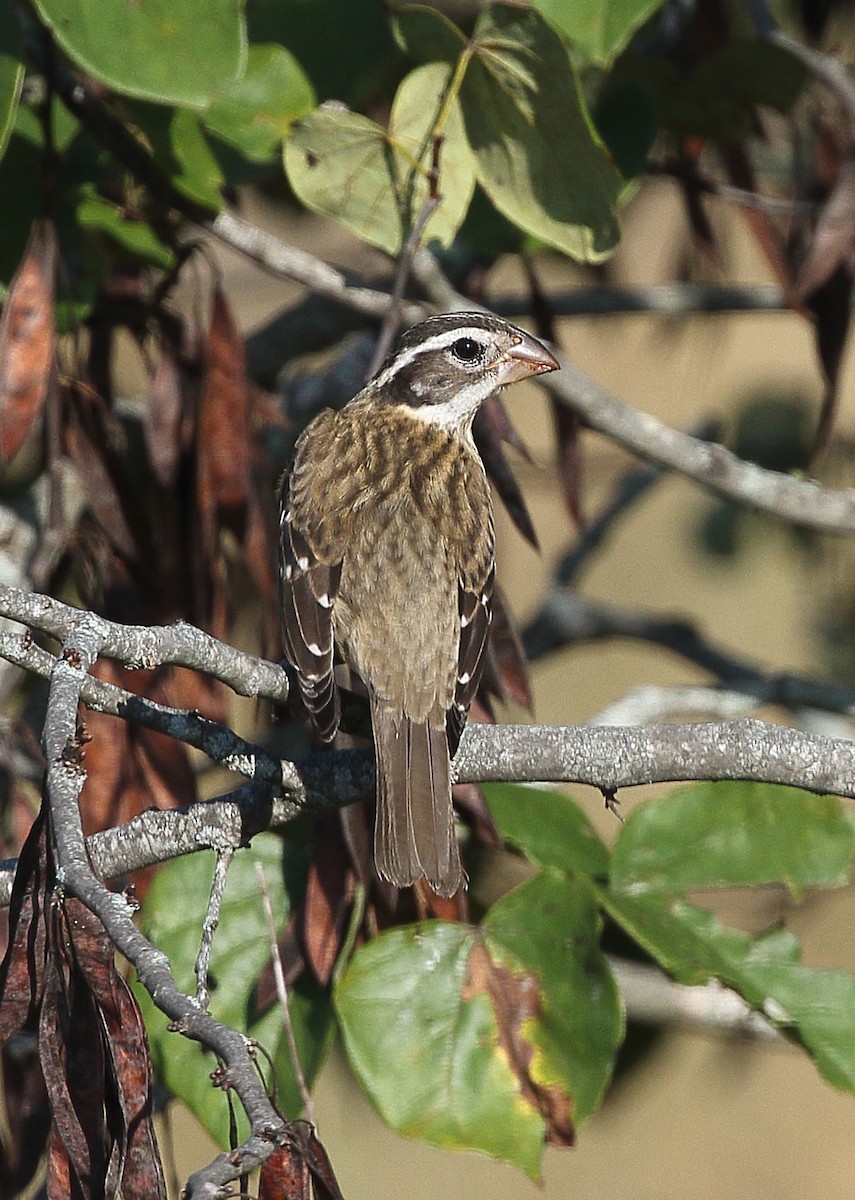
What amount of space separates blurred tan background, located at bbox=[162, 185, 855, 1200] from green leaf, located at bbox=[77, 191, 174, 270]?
199 centimetres

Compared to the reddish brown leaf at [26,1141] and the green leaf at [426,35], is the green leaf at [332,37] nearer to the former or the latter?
the green leaf at [426,35]

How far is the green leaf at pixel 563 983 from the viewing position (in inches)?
125

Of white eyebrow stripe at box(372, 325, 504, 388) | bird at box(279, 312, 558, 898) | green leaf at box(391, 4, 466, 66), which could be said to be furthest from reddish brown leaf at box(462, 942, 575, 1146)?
green leaf at box(391, 4, 466, 66)

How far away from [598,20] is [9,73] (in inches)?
48.1

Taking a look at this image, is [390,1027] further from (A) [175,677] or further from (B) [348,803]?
(A) [175,677]

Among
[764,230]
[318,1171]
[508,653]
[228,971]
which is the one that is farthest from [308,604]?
[764,230]

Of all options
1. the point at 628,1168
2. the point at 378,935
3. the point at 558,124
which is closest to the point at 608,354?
the point at 628,1168

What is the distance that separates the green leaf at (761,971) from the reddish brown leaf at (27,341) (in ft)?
5.60

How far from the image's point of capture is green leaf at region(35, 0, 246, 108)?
2990 mm

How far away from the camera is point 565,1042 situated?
319 cm

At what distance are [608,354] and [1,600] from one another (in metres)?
7.29

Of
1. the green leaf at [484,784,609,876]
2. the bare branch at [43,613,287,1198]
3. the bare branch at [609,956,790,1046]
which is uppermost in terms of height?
the bare branch at [43,613,287,1198]

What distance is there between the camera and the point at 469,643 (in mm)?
3217

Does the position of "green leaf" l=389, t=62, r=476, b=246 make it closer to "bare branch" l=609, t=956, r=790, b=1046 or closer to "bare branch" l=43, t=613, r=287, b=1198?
"bare branch" l=43, t=613, r=287, b=1198
